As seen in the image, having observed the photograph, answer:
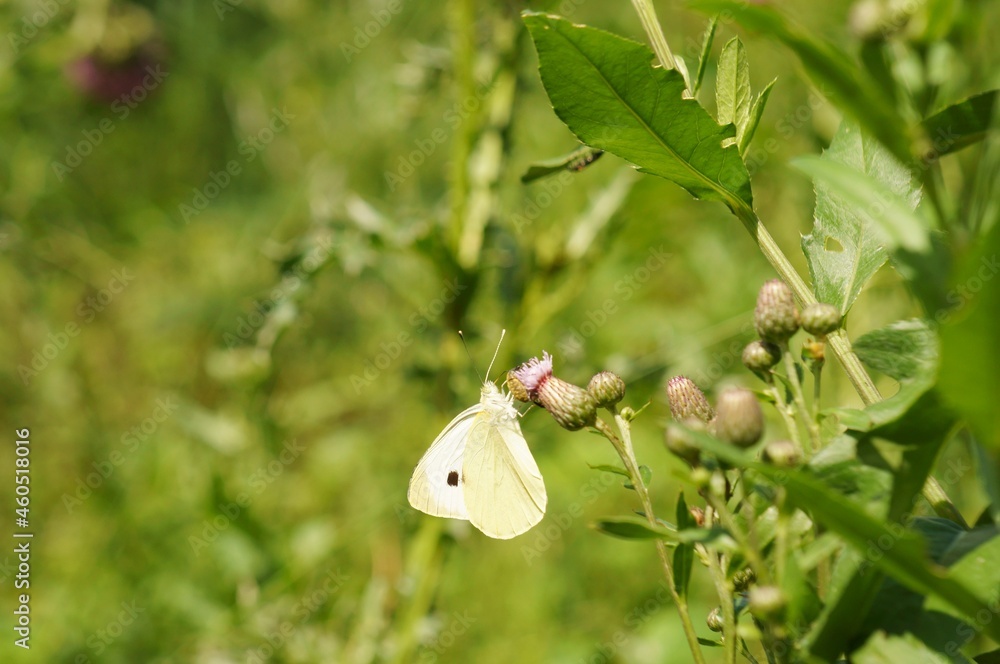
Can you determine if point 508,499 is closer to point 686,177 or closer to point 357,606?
point 686,177

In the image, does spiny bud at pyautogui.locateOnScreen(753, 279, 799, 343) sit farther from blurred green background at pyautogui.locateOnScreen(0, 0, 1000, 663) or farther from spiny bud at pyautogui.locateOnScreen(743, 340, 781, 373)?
blurred green background at pyautogui.locateOnScreen(0, 0, 1000, 663)

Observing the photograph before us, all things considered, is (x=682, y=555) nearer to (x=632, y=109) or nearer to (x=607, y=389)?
(x=607, y=389)

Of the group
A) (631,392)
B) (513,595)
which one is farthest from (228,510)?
(513,595)

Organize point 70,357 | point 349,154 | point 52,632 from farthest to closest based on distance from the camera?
point 349,154 < point 70,357 < point 52,632

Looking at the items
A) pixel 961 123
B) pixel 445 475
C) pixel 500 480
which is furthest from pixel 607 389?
pixel 445 475

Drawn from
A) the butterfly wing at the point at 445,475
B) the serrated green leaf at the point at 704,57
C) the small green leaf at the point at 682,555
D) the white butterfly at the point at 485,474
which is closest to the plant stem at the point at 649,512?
the small green leaf at the point at 682,555

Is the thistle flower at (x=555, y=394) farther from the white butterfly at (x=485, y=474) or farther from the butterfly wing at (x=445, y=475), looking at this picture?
the butterfly wing at (x=445, y=475)
